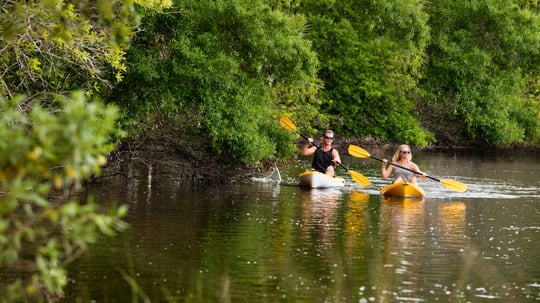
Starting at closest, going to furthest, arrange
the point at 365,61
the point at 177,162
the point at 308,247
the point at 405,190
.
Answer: the point at 308,247 < the point at 405,190 < the point at 177,162 < the point at 365,61

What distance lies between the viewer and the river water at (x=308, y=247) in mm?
12109

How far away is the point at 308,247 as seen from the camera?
15.6 meters

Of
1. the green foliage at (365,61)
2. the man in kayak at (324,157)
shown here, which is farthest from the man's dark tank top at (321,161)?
the green foliage at (365,61)

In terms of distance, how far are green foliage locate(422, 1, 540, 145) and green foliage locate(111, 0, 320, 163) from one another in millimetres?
22655

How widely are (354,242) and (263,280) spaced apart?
13.1 ft

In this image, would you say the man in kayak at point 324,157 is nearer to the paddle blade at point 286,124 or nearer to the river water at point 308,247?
the paddle blade at point 286,124

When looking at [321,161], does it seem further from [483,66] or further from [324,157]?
[483,66]

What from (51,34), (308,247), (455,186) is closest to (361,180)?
(455,186)

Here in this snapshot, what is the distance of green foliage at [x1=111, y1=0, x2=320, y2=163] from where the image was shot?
24078 mm

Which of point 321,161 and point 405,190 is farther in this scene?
point 321,161

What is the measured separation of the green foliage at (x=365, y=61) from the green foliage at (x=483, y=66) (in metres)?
4.20

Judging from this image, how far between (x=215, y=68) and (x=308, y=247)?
9.46m

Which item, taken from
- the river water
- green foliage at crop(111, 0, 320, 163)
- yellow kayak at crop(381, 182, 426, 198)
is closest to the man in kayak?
the river water

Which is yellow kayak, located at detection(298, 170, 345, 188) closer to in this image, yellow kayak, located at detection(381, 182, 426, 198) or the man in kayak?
the man in kayak
